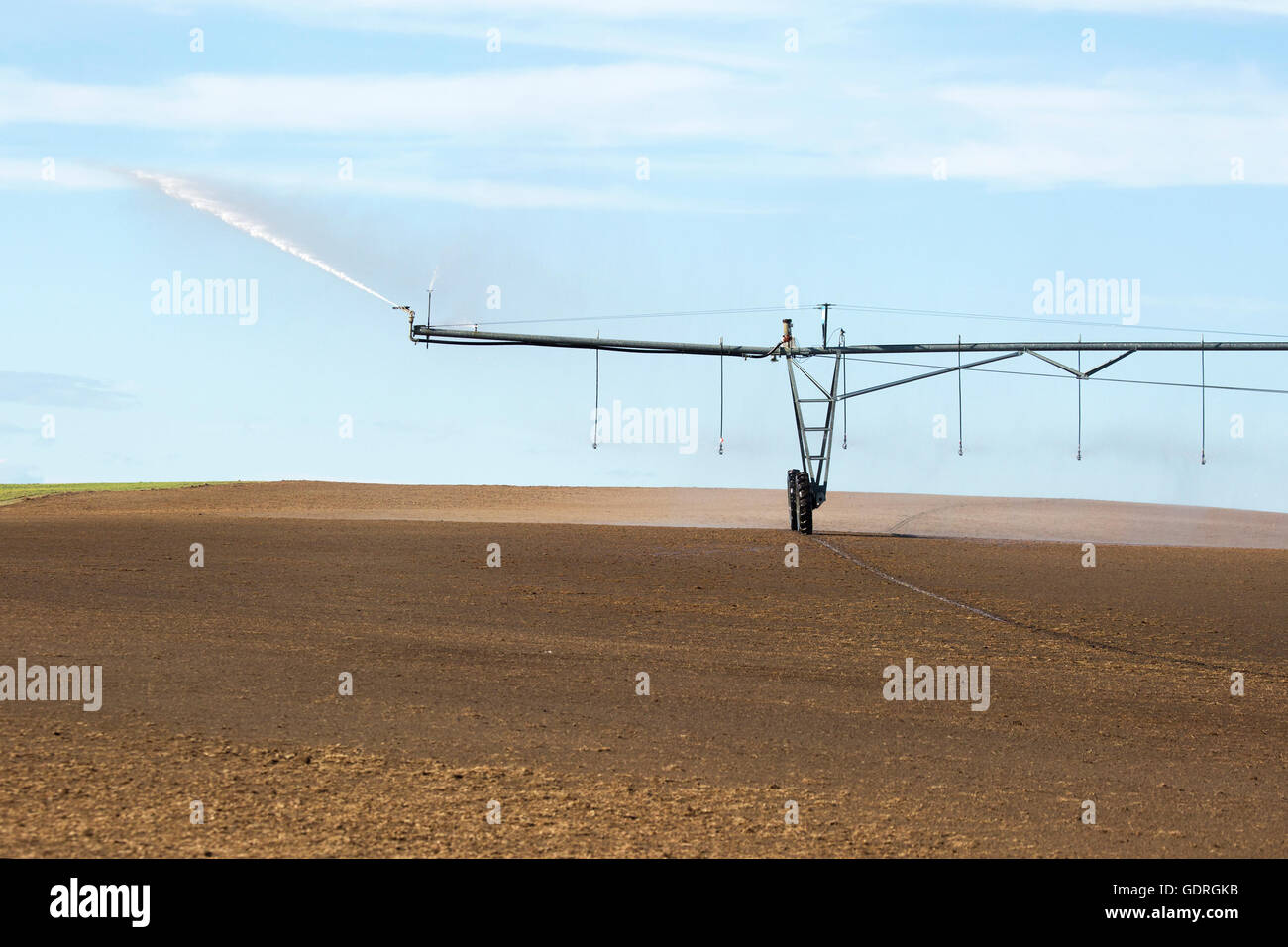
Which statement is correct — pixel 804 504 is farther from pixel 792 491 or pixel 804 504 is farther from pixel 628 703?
pixel 628 703

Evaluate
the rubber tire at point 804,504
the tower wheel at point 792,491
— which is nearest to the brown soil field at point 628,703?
the rubber tire at point 804,504

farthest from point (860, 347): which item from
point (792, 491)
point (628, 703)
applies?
point (628, 703)

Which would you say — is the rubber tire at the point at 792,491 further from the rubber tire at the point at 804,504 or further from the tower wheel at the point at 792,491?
the rubber tire at the point at 804,504

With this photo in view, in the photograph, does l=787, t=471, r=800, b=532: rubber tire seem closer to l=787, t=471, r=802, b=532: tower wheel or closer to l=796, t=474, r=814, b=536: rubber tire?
l=787, t=471, r=802, b=532: tower wheel

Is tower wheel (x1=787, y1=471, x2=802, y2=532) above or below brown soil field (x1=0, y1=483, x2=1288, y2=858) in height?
above

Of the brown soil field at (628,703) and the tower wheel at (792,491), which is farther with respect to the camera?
the tower wheel at (792,491)

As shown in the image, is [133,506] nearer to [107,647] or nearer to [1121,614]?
[107,647]

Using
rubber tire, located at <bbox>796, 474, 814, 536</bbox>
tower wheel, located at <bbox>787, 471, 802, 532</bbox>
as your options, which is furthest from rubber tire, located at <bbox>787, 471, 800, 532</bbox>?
rubber tire, located at <bbox>796, 474, 814, 536</bbox>

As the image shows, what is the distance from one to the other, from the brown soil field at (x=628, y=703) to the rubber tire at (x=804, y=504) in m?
4.10

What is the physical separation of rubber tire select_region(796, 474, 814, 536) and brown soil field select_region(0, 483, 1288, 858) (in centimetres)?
410

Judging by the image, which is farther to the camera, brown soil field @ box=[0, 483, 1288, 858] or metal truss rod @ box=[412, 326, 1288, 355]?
metal truss rod @ box=[412, 326, 1288, 355]

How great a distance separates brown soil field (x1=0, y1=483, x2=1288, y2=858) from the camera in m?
11.6

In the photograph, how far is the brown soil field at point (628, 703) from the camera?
1157cm

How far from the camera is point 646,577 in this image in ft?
95.4
